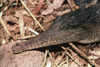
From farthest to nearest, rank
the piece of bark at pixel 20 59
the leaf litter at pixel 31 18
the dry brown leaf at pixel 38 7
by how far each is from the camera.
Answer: the dry brown leaf at pixel 38 7, the leaf litter at pixel 31 18, the piece of bark at pixel 20 59

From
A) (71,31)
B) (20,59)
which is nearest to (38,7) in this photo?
(71,31)

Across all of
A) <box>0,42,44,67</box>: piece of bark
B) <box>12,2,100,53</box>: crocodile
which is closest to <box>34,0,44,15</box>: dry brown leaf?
<box>12,2,100,53</box>: crocodile

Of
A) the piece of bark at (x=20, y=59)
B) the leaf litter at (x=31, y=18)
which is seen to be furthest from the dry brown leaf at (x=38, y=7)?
the piece of bark at (x=20, y=59)

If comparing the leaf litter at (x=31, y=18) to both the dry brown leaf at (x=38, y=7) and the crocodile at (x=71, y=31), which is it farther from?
the crocodile at (x=71, y=31)

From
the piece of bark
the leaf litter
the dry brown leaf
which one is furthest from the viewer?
the dry brown leaf

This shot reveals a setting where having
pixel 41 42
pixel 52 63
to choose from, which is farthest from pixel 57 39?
pixel 52 63

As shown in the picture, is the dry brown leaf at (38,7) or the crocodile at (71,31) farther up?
the dry brown leaf at (38,7)

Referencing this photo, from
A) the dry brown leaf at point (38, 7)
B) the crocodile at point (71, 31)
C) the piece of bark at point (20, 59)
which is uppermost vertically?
the dry brown leaf at point (38, 7)

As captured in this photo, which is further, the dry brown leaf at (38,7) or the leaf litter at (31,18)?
the dry brown leaf at (38,7)

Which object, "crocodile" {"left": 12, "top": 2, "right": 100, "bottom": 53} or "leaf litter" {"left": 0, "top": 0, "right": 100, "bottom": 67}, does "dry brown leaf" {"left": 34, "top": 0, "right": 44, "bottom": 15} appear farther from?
"crocodile" {"left": 12, "top": 2, "right": 100, "bottom": 53}
